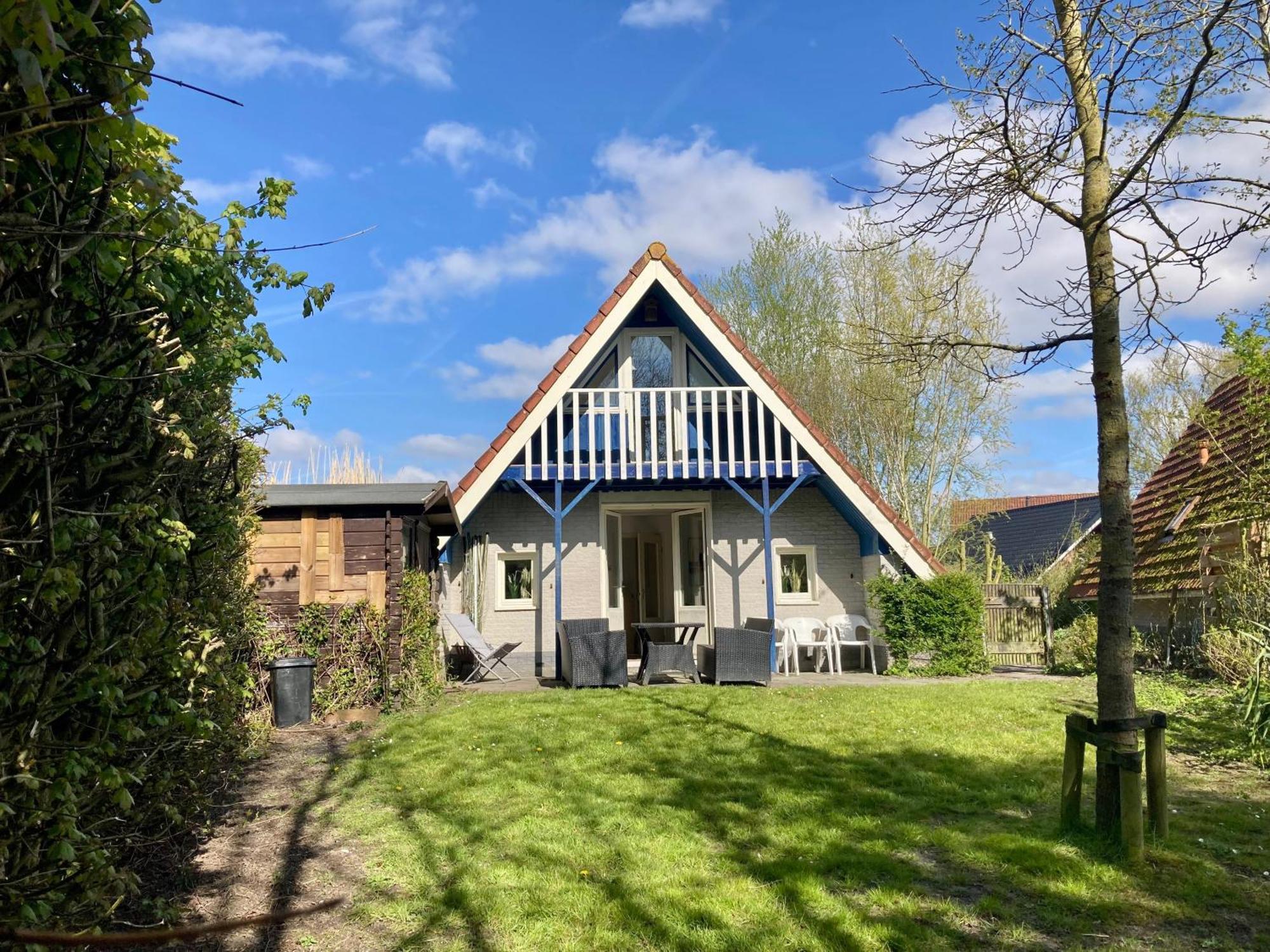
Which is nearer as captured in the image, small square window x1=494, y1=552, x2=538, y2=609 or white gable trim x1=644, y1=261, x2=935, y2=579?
white gable trim x1=644, y1=261, x2=935, y2=579

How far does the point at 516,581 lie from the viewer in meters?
13.9

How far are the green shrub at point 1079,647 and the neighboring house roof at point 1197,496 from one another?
85 centimetres

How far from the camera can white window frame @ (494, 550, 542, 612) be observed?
13.7 metres

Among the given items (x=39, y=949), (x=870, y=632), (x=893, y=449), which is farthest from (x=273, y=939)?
(x=893, y=449)

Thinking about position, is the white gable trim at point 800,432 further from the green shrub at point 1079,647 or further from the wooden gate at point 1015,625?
the wooden gate at point 1015,625

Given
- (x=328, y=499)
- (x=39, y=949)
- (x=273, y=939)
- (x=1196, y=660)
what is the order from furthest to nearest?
1. (x=1196, y=660)
2. (x=328, y=499)
3. (x=273, y=939)
4. (x=39, y=949)

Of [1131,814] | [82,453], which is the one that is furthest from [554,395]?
[82,453]

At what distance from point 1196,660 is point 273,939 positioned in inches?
450

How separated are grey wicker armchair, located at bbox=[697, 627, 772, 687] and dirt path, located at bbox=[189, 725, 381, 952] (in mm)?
5756

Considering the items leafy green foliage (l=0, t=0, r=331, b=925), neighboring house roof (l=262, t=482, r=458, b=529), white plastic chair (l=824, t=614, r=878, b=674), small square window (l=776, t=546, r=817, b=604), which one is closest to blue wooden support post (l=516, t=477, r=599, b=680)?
neighboring house roof (l=262, t=482, r=458, b=529)

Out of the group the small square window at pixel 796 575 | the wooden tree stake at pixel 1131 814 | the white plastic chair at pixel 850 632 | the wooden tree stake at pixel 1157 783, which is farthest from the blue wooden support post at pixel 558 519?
the wooden tree stake at pixel 1131 814

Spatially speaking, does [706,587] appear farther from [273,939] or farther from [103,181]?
[103,181]

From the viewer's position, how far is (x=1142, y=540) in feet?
43.5

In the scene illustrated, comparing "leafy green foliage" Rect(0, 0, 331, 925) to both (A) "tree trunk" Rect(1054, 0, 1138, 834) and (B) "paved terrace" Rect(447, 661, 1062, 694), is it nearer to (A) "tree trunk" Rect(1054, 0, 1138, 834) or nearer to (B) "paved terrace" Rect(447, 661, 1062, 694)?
(A) "tree trunk" Rect(1054, 0, 1138, 834)
